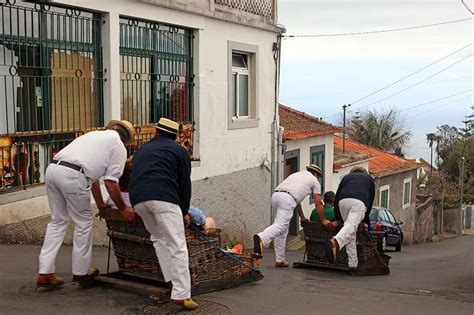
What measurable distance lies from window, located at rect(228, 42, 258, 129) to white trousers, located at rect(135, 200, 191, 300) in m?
9.02

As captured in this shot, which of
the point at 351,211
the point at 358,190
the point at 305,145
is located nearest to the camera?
the point at 351,211

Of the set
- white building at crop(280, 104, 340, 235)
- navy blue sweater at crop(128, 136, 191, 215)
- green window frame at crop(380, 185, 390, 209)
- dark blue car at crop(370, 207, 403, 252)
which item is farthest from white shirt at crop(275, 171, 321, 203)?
green window frame at crop(380, 185, 390, 209)

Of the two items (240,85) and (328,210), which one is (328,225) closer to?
(328,210)

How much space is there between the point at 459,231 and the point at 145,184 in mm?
39841

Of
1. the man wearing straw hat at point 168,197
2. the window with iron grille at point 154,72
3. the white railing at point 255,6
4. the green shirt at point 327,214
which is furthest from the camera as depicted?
the white railing at point 255,6

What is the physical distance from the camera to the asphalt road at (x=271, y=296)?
20.0 feet

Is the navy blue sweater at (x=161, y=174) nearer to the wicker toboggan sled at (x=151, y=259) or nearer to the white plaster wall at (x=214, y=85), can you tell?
the wicker toboggan sled at (x=151, y=259)

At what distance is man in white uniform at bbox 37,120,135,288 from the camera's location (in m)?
6.18

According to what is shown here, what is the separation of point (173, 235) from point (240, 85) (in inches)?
409

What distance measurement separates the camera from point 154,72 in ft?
40.7

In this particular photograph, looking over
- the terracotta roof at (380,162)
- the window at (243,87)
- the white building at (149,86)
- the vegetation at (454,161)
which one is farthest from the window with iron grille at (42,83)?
the vegetation at (454,161)

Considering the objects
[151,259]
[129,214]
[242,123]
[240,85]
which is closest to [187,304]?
→ [151,259]

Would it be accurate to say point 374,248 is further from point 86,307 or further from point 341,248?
point 86,307

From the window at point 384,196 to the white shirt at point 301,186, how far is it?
819 inches
